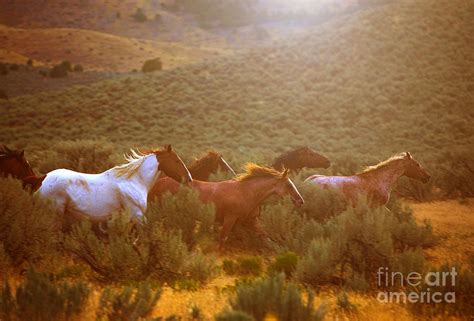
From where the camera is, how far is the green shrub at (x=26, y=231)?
20.3 feet

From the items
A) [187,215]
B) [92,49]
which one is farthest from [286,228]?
[92,49]

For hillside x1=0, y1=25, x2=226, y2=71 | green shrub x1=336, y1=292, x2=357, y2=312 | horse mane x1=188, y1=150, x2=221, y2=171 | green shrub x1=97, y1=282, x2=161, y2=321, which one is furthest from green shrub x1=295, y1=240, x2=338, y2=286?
hillside x1=0, y1=25, x2=226, y2=71

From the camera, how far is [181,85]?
41000 millimetres

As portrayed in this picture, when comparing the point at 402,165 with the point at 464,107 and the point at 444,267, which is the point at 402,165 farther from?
the point at 464,107

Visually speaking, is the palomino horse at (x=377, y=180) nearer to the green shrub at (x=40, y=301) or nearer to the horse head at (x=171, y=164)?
the horse head at (x=171, y=164)

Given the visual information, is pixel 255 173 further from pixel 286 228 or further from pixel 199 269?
pixel 199 269

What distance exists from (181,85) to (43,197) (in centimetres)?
3455

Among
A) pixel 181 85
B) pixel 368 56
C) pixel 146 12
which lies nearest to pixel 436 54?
pixel 368 56

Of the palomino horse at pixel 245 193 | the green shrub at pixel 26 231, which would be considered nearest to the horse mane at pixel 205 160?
the palomino horse at pixel 245 193

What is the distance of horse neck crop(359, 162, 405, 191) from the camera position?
1034cm

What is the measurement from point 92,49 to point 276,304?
69.4 m

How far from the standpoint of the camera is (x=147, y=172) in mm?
7902

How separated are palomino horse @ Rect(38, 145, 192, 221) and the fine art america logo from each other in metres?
3.65

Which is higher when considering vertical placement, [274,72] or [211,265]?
[274,72]
